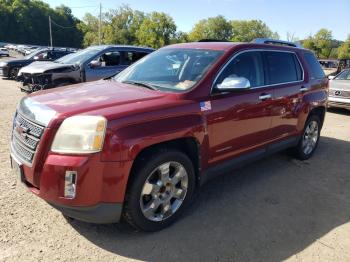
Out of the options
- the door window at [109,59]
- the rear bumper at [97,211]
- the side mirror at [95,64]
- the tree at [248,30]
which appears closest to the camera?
the rear bumper at [97,211]

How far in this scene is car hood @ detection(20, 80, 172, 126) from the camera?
120 inches

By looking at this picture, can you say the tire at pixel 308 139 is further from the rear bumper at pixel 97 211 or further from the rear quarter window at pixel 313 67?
the rear bumper at pixel 97 211

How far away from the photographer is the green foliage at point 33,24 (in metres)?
95.8

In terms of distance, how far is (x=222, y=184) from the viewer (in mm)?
4719

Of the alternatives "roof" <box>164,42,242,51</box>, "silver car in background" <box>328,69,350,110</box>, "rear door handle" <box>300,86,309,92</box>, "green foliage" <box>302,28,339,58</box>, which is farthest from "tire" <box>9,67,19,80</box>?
"green foliage" <box>302,28,339,58</box>

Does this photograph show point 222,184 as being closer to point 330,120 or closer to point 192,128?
point 192,128

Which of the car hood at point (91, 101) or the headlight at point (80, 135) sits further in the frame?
the car hood at point (91, 101)

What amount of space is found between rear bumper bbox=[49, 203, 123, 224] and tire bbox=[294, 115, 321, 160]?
145 inches

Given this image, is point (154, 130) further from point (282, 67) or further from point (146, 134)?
point (282, 67)

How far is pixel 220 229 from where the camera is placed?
3.55 meters

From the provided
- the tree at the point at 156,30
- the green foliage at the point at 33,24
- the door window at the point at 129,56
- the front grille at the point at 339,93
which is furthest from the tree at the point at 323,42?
the door window at the point at 129,56

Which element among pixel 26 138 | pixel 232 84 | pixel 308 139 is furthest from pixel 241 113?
pixel 308 139

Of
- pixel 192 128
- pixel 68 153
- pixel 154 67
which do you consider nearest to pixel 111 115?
pixel 68 153

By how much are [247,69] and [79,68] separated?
6460 millimetres
